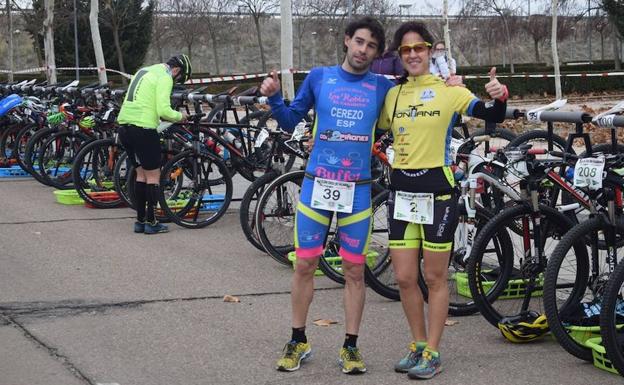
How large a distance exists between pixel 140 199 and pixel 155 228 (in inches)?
12.2

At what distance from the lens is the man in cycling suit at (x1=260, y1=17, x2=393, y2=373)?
5406 mm

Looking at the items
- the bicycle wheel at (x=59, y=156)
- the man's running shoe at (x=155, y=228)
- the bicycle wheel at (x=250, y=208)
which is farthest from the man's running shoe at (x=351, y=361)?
the bicycle wheel at (x=59, y=156)

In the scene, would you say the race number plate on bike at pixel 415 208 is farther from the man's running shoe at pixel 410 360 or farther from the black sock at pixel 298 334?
the black sock at pixel 298 334

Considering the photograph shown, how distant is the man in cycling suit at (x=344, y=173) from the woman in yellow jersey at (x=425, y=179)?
0.19 m

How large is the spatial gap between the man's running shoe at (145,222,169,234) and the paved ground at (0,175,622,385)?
275mm

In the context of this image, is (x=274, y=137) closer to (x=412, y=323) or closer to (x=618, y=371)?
(x=412, y=323)

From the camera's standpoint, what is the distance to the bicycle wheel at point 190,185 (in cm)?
1009

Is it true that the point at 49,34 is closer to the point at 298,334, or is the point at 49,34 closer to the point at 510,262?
the point at 510,262

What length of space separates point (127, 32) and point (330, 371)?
50.0 m

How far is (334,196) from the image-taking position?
17.8 feet

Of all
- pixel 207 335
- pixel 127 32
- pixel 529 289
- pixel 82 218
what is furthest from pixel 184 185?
pixel 127 32

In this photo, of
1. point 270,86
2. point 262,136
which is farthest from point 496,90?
point 262,136

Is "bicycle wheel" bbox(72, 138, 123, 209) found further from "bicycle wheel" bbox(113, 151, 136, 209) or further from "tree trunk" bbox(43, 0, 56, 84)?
"tree trunk" bbox(43, 0, 56, 84)

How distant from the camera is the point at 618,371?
5.12 meters
